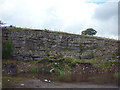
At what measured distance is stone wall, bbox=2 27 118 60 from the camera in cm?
Result: 1622

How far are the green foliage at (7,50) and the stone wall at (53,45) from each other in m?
0.72

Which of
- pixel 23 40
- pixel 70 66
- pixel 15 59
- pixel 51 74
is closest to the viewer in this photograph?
pixel 51 74

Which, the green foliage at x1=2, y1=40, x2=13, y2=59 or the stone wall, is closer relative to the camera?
the green foliage at x1=2, y1=40, x2=13, y2=59

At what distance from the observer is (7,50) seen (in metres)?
14.9

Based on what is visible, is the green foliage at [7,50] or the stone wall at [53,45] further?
the stone wall at [53,45]

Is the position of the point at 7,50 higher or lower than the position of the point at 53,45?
lower

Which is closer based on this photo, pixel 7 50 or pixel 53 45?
pixel 7 50

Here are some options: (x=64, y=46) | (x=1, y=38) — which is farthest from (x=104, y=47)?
(x=1, y=38)

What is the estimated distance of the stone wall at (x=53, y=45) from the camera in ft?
53.2

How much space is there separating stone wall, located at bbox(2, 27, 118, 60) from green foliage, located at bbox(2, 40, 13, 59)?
0.72 metres

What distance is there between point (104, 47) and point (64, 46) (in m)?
5.48

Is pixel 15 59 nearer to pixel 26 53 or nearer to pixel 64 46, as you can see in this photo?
pixel 26 53

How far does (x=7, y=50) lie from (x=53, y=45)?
581 centimetres

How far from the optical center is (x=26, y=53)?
16109 mm
